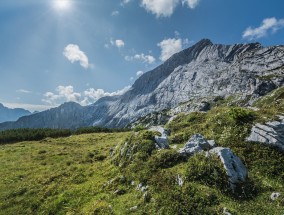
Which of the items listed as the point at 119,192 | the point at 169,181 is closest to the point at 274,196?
the point at 169,181

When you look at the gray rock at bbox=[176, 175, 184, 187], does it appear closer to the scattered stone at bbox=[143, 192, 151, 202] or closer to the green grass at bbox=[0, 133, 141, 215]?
the scattered stone at bbox=[143, 192, 151, 202]

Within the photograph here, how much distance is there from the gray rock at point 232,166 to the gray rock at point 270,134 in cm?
336

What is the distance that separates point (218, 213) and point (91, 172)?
16515mm

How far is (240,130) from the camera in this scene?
21.5 meters

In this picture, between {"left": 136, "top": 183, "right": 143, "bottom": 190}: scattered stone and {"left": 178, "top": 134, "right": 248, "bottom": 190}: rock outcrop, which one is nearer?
{"left": 178, "top": 134, "right": 248, "bottom": 190}: rock outcrop

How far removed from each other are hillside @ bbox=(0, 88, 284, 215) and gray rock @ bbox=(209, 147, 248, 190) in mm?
266

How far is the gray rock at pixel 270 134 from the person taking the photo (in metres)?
19.1

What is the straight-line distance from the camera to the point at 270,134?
19.7 m

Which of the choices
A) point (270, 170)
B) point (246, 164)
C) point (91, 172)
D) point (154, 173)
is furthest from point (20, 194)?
point (270, 170)

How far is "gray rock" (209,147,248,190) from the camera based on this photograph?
53.6ft

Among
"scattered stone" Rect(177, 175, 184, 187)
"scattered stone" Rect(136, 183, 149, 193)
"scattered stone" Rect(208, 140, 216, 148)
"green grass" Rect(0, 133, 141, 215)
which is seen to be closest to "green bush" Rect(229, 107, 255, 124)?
"scattered stone" Rect(208, 140, 216, 148)

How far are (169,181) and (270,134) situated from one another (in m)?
9.96

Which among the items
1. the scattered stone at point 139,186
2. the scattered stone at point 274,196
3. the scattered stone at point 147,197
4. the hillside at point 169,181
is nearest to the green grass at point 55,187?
the hillside at point 169,181

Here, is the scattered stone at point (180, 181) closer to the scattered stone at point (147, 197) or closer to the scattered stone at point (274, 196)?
the scattered stone at point (147, 197)
